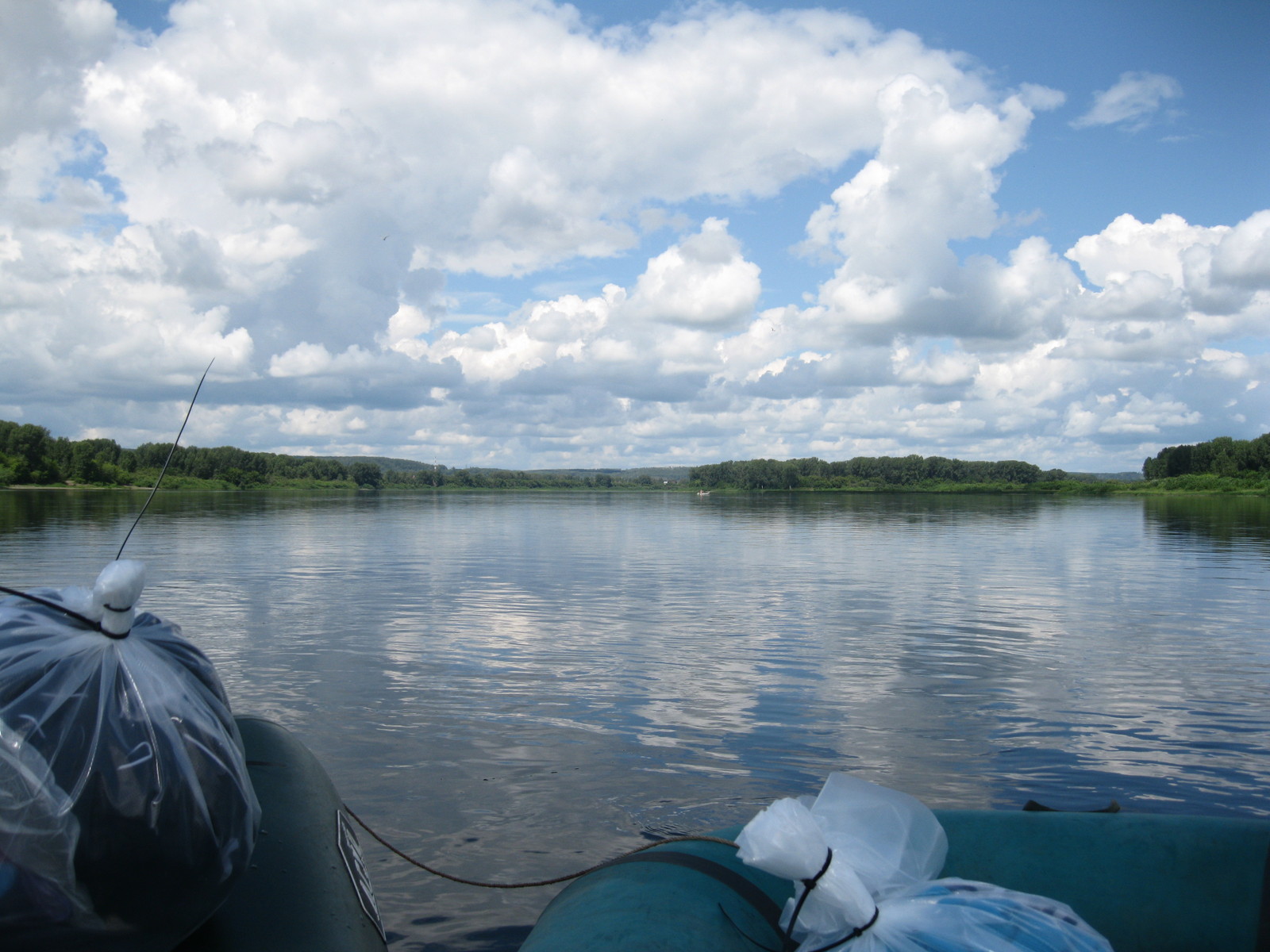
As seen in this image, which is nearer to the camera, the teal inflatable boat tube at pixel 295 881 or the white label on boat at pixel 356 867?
the teal inflatable boat tube at pixel 295 881

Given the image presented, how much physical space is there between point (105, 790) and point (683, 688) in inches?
330

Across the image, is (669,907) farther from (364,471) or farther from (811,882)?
(364,471)

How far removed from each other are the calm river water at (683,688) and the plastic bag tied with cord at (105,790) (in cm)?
246

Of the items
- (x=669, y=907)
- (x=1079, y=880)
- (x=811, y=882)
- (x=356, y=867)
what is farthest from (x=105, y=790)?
(x=1079, y=880)

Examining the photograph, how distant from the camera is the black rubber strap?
3158mm

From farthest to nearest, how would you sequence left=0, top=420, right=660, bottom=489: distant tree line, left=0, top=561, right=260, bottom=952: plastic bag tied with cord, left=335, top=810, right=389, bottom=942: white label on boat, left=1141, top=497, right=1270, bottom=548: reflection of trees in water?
left=0, top=420, right=660, bottom=489: distant tree line → left=1141, top=497, right=1270, bottom=548: reflection of trees in water → left=335, top=810, right=389, bottom=942: white label on boat → left=0, top=561, right=260, bottom=952: plastic bag tied with cord

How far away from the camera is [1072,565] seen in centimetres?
2564

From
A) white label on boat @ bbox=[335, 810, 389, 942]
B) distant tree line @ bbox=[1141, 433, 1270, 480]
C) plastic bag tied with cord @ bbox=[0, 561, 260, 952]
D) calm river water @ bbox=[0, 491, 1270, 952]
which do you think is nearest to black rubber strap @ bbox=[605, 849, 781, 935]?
white label on boat @ bbox=[335, 810, 389, 942]

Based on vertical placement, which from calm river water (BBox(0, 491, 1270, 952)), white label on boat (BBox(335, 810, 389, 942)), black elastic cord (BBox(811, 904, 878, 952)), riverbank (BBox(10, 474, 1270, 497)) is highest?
→ riverbank (BBox(10, 474, 1270, 497))

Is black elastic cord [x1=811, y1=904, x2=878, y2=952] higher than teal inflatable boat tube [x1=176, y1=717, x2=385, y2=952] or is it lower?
higher

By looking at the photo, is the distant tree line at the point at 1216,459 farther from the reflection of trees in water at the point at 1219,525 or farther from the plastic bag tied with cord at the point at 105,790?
the plastic bag tied with cord at the point at 105,790

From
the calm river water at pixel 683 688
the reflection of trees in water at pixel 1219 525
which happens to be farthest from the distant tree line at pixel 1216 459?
the calm river water at pixel 683 688

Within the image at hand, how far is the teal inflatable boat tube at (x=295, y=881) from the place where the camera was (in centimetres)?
298

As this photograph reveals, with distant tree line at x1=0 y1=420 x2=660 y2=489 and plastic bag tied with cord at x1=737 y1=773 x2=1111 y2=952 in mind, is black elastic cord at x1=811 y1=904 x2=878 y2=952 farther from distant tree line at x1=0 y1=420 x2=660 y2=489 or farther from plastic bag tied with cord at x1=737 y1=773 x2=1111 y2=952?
distant tree line at x1=0 y1=420 x2=660 y2=489
